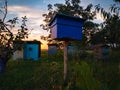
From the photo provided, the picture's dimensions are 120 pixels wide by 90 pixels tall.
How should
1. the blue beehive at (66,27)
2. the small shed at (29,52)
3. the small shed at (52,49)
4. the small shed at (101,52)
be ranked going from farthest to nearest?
the small shed at (52,49) → the small shed at (29,52) → the small shed at (101,52) → the blue beehive at (66,27)

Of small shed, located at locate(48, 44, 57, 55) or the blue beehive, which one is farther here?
small shed, located at locate(48, 44, 57, 55)

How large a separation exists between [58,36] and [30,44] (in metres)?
19.2

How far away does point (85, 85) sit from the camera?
1199 mm

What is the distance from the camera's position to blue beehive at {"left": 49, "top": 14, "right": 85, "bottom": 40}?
23.2 ft

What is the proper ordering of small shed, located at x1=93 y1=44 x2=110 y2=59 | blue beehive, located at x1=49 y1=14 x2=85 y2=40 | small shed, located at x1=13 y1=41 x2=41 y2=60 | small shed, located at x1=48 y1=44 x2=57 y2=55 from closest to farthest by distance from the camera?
blue beehive, located at x1=49 y1=14 x2=85 y2=40 < small shed, located at x1=93 y1=44 x2=110 y2=59 < small shed, located at x1=13 y1=41 x2=41 y2=60 < small shed, located at x1=48 y1=44 x2=57 y2=55

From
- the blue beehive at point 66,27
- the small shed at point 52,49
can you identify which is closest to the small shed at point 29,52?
the small shed at point 52,49

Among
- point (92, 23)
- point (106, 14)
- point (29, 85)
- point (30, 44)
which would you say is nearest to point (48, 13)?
point (92, 23)

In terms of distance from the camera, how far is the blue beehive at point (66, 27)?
7.07 m

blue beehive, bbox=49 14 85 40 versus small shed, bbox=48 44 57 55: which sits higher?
blue beehive, bbox=49 14 85 40

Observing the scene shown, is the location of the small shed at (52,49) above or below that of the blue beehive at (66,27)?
below

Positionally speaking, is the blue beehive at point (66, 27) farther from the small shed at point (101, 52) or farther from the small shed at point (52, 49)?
the small shed at point (52, 49)

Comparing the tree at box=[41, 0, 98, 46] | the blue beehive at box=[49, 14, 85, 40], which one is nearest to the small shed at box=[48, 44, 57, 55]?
the tree at box=[41, 0, 98, 46]

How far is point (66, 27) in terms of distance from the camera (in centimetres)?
724

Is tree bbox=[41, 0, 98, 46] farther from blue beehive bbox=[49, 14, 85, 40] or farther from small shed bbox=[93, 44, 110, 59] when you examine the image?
blue beehive bbox=[49, 14, 85, 40]
